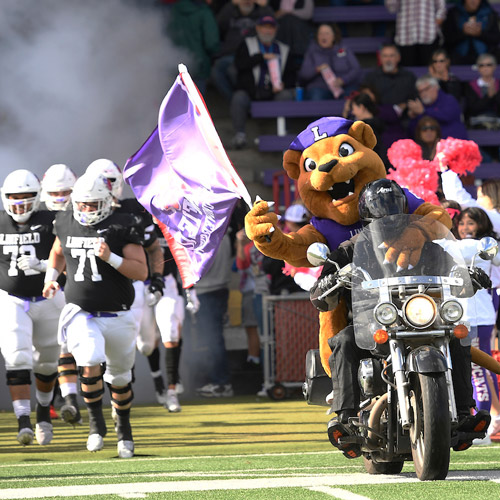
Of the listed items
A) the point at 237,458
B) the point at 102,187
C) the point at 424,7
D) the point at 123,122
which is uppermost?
the point at 424,7

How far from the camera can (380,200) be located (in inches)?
244

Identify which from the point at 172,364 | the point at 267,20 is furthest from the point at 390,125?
the point at 172,364

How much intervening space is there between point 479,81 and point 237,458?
386 inches

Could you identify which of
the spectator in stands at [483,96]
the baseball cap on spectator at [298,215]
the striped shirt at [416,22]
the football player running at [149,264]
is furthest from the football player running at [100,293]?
the striped shirt at [416,22]

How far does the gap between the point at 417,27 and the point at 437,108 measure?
1.98 m

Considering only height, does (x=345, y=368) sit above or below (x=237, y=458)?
above

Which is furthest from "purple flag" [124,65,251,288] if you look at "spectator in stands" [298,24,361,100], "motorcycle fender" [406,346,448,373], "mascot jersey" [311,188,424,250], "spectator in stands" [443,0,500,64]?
"spectator in stands" [443,0,500,64]

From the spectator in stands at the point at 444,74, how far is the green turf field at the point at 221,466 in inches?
235

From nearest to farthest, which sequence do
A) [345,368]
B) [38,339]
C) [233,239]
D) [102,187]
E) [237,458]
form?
1. [345,368]
2. [237,458]
3. [102,187]
4. [38,339]
5. [233,239]

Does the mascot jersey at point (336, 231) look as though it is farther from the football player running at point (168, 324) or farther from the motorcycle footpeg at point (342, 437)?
the football player running at point (168, 324)

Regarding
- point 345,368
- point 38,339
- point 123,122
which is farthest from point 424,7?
point 345,368

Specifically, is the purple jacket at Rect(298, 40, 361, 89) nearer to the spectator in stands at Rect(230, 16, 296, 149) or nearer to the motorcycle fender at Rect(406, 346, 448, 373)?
the spectator in stands at Rect(230, 16, 296, 149)

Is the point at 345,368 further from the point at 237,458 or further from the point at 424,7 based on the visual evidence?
the point at 424,7

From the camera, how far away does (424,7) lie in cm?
1672
